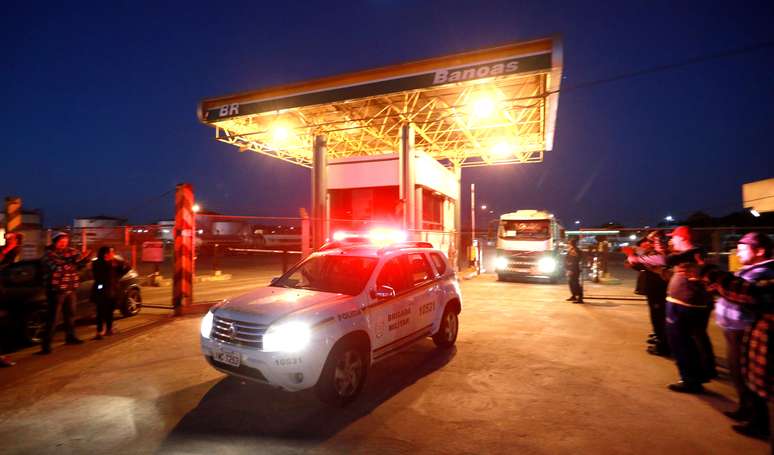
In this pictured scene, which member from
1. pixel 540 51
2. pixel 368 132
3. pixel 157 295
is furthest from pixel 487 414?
pixel 368 132

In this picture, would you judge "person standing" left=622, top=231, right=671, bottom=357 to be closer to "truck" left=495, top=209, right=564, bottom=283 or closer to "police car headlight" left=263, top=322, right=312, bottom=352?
"police car headlight" left=263, top=322, right=312, bottom=352

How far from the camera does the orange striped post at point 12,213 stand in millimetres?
9055

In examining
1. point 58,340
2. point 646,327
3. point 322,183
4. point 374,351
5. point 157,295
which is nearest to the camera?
point 374,351

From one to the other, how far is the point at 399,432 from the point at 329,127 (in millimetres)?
16169

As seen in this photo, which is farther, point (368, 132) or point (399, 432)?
point (368, 132)

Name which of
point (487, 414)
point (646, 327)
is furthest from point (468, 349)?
point (646, 327)

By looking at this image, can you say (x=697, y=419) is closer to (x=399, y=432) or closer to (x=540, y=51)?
(x=399, y=432)

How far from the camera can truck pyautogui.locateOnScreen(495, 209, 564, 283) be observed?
15867 mm

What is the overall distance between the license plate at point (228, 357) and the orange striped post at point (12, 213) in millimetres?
8051

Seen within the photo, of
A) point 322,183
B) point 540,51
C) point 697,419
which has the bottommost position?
point 697,419

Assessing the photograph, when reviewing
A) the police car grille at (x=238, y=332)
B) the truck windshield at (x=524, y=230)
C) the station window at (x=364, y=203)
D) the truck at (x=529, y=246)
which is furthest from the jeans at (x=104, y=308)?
the truck windshield at (x=524, y=230)

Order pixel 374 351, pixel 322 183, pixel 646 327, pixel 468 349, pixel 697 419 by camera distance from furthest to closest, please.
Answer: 1. pixel 322 183
2. pixel 646 327
3. pixel 468 349
4. pixel 374 351
5. pixel 697 419

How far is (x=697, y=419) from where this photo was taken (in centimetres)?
425

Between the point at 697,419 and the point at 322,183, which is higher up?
the point at 322,183
